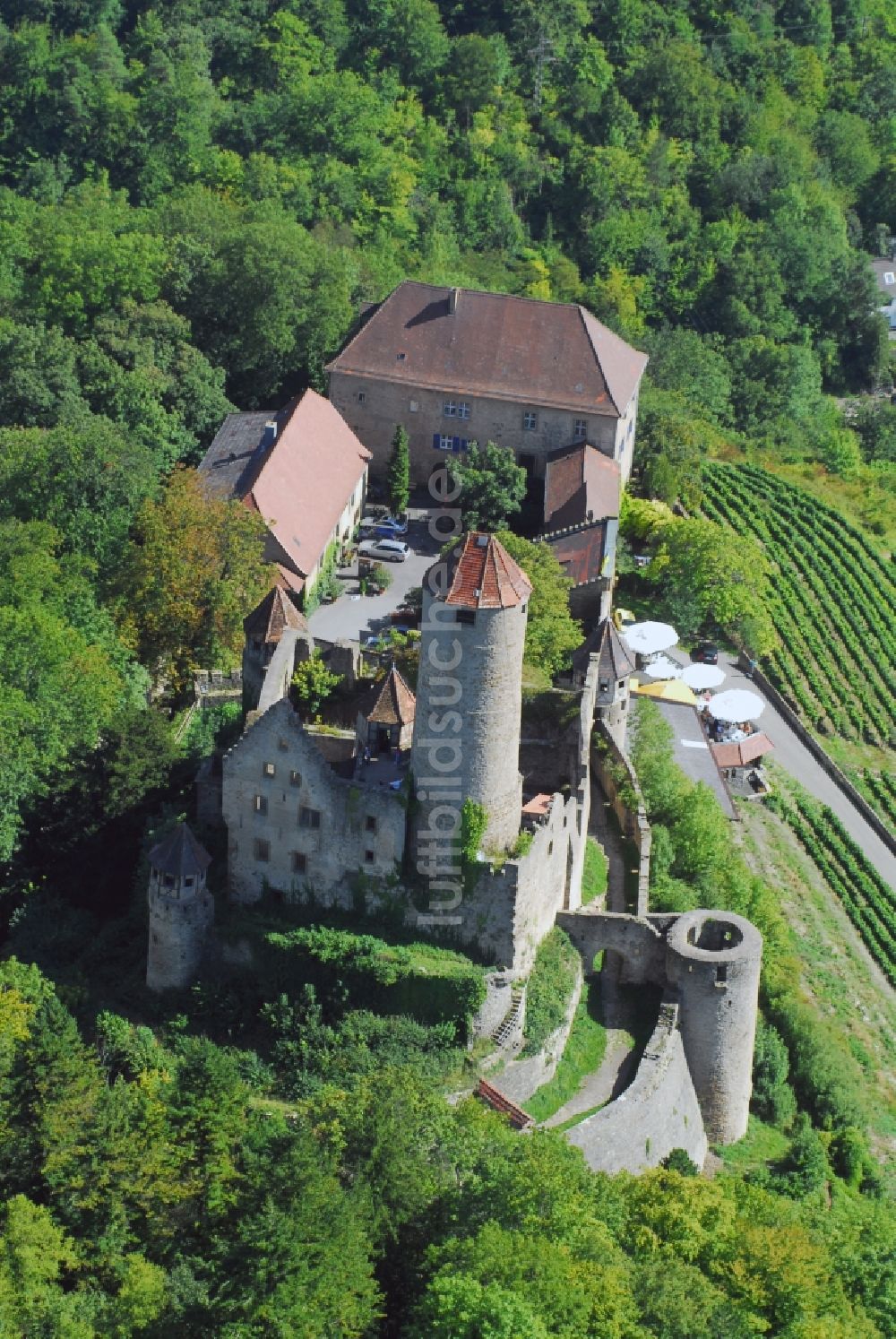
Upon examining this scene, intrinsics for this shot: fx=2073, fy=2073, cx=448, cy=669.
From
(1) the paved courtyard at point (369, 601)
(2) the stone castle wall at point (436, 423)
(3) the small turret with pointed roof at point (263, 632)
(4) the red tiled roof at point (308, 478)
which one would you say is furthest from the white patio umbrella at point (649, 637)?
(3) the small turret with pointed roof at point (263, 632)

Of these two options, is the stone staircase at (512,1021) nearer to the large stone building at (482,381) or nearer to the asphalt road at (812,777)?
the asphalt road at (812,777)

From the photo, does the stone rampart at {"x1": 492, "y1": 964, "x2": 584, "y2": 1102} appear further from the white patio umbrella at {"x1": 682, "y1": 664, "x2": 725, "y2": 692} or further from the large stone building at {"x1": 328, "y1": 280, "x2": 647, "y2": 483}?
the large stone building at {"x1": 328, "y1": 280, "x2": 647, "y2": 483}

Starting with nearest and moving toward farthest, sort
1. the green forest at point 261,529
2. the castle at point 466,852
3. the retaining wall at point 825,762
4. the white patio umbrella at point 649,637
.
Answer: the green forest at point 261,529 → the castle at point 466,852 → the white patio umbrella at point 649,637 → the retaining wall at point 825,762

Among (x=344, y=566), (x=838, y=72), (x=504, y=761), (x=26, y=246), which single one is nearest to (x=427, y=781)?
(x=504, y=761)

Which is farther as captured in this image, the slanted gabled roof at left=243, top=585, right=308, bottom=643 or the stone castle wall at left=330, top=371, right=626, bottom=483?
the stone castle wall at left=330, top=371, right=626, bottom=483

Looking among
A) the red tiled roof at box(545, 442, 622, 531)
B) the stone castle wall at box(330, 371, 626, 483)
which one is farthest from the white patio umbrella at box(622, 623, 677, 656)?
the stone castle wall at box(330, 371, 626, 483)

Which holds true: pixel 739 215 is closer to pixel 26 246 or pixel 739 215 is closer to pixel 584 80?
pixel 584 80
